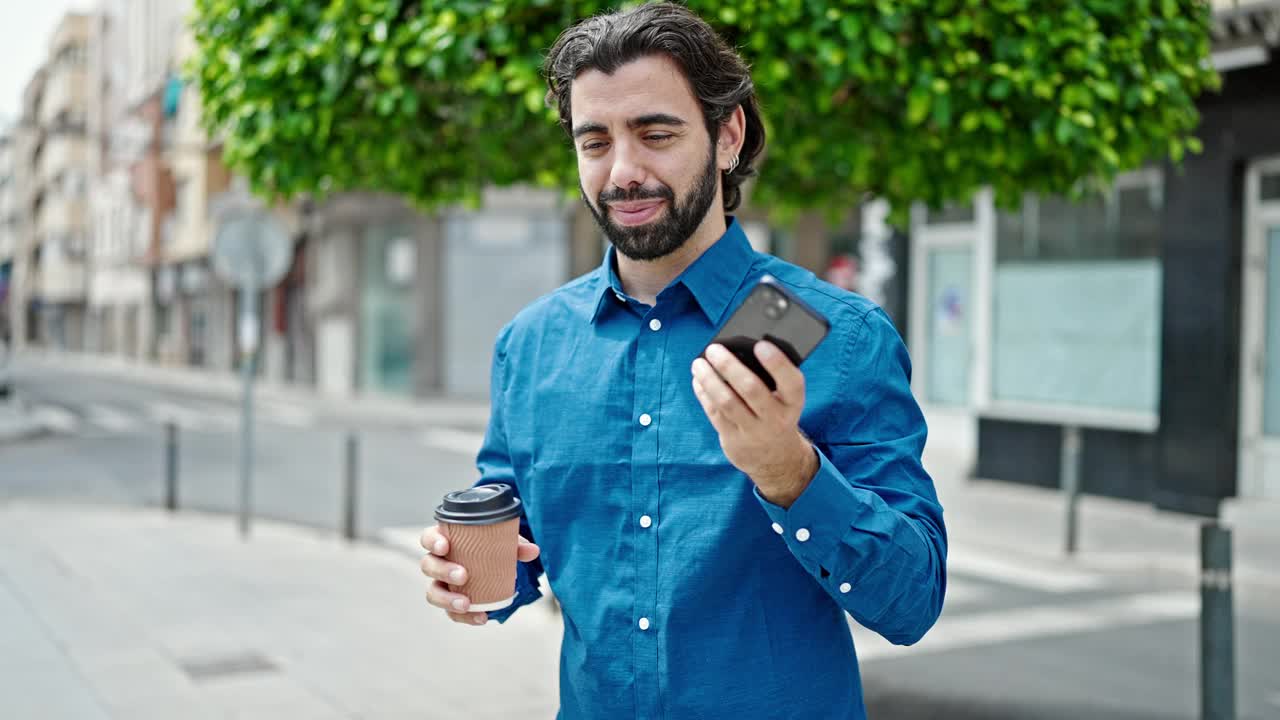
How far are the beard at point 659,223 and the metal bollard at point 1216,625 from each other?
10.3 feet

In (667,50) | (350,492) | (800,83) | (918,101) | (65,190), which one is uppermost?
(65,190)

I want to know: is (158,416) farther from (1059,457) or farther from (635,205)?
(635,205)

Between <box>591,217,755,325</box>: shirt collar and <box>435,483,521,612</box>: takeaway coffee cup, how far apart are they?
338mm

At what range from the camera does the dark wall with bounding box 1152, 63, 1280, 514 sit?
11297 millimetres

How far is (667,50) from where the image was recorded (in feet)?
6.15

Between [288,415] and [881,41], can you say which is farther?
[288,415]

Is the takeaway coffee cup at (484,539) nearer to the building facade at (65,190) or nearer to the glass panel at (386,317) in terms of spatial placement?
the glass panel at (386,317)

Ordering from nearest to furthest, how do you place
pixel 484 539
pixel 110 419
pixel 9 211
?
pixel 484 539, pixel 110 419, pixel 9 211

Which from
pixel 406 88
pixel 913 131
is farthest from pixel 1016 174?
pixel 406 88

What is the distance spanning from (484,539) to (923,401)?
14489mm

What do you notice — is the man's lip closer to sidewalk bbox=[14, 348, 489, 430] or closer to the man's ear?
the man's ear

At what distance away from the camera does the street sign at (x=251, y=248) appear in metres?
10.5

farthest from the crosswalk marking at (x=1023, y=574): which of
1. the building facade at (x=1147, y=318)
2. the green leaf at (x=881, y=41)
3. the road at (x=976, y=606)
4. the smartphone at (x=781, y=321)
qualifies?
the smartphone at (x=781, y=321)

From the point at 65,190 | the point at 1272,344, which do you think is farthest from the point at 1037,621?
the point at 65,190
